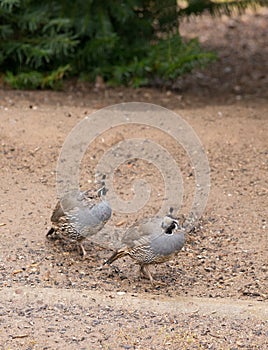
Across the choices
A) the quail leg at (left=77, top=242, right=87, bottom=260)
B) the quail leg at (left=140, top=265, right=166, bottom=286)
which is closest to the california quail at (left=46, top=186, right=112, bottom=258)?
the quail leg at (left=77, top=242, right=87, bottom=260)

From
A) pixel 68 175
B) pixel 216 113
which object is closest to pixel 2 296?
pixel 68 175

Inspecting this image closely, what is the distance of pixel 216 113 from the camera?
29.1 feet

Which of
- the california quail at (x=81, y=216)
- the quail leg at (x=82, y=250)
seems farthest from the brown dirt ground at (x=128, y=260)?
the california quail at (x=81, y=216)

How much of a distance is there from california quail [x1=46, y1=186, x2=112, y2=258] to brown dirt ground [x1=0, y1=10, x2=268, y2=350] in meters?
0.21

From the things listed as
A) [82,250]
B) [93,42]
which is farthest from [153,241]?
[93,42]

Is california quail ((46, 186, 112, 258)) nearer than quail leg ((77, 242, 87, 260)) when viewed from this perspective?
Yes

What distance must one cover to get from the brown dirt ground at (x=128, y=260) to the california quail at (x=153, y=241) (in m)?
0.22

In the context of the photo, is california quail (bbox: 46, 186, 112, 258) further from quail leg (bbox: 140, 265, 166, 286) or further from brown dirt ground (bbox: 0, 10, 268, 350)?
quail leg (bbox: 140, 265, 166, 286)

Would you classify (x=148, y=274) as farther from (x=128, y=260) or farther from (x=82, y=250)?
(x=82, y=250)

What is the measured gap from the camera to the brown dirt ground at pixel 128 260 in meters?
5.09

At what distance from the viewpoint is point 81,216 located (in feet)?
20.1

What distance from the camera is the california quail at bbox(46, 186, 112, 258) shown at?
6125 mm

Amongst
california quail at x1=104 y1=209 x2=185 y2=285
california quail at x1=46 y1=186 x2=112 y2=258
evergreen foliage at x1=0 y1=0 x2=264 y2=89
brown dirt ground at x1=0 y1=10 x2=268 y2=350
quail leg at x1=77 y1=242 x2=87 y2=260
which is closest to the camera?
brown dirt ground at x1=0 y1=10 x2=268 y2=350

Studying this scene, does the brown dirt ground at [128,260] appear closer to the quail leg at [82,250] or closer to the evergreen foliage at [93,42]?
the quail leg at [82,250]
